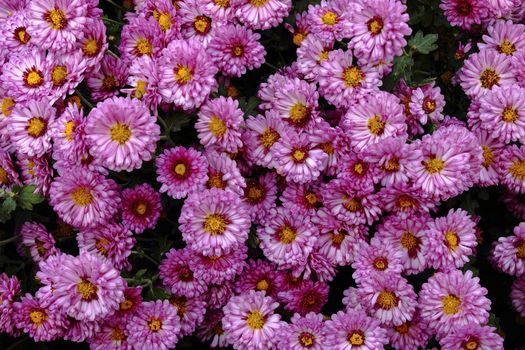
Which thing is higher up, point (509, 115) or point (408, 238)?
point (509, 115)

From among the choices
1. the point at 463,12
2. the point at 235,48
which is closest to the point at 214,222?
the point at 235,48

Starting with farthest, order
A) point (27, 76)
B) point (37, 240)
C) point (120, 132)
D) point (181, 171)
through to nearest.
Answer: point (37, 240)
point (27, 76)
point (181, 171)
point (120, 132)

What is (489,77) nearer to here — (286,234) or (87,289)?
(286,234)

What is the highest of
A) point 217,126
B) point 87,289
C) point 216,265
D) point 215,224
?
point 217,126

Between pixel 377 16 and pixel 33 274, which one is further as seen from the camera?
pixel 33 274

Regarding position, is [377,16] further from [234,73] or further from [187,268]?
[187,268]

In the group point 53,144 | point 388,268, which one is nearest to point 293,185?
point 388,268

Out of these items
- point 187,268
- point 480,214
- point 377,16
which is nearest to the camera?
point 377,16

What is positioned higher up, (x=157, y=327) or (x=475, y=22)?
(x=475, y=22)
